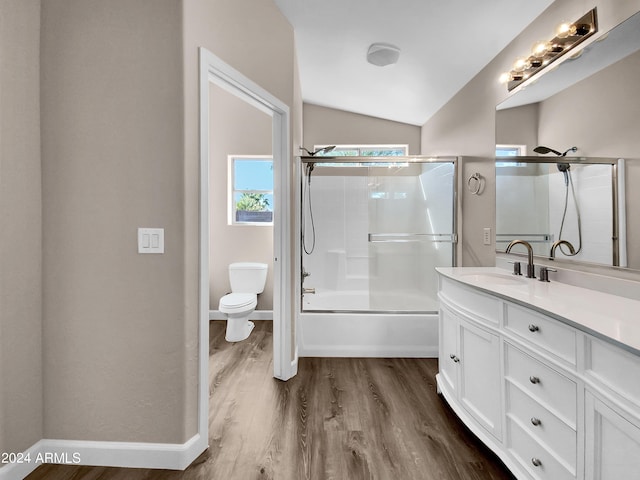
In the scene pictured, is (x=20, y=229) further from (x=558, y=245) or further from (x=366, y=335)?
(x=558, y=245)

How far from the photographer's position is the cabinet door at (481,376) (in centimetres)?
143

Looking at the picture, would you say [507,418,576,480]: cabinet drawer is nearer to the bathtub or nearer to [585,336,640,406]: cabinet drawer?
[585,336,640,406]: cabinet drawer

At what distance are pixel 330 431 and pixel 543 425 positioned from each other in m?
1.03

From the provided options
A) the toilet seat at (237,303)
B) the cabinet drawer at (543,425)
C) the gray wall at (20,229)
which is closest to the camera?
the cabinet drawer at (543,425)

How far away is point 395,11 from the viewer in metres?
1.99

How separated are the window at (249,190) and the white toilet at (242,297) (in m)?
0.59

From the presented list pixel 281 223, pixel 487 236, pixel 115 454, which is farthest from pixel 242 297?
pixel 487 236

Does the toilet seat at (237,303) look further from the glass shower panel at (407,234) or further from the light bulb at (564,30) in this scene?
the light bulb at (564,30)

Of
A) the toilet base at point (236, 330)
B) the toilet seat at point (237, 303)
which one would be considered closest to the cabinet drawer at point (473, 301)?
the toilet seat at point (237, 303)

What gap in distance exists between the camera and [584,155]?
1.57 m

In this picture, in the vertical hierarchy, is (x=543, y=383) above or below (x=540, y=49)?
below

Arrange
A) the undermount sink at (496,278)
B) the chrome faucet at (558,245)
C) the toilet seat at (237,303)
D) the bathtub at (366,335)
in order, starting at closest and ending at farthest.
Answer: the chrome faucet at (558,245) → the undermount sink at (496,278) → the bathtub at (366,335) → the toilet seat at (237,303)

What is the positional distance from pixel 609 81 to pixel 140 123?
7.40 ft

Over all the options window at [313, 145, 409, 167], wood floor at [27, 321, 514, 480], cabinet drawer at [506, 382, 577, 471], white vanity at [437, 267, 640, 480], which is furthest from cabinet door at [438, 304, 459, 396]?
window at [313, 145, 409, 167]
